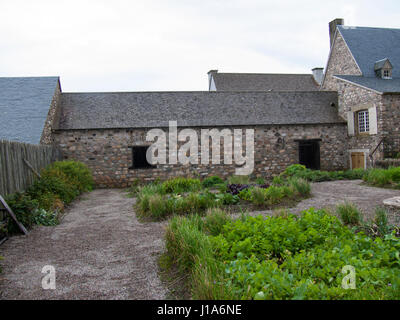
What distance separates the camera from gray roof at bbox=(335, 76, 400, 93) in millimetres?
14827

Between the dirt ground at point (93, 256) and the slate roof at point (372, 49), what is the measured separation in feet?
33.4

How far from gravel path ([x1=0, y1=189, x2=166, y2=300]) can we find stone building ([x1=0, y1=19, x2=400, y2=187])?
7536 millimetres

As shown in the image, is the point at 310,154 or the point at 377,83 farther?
the point at 310,154

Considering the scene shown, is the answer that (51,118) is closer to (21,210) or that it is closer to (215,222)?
(21,210)

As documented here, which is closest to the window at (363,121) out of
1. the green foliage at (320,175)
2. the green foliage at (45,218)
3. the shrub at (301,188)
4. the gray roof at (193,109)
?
the gray roof at (193,109)

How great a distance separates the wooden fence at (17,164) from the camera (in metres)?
7.41

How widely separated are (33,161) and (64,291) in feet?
23.8

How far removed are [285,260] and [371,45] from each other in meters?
19.3

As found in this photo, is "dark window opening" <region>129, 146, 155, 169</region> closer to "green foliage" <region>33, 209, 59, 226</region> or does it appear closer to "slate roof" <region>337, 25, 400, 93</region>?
"green foliage" <region>33, 209, 59, 226</region>

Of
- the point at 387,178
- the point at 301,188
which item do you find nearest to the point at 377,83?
the point at 387,178

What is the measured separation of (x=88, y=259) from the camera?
500 centimetres

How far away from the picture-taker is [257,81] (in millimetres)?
28453

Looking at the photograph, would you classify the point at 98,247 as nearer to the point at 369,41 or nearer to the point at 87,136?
the point at 87,136

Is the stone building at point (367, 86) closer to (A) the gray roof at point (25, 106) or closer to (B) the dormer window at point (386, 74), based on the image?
(B) the dormer window at point (386, 74)
